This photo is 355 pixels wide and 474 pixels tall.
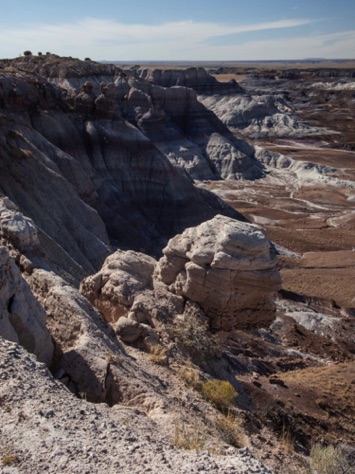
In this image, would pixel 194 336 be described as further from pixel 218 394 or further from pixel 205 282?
pixel 218 394

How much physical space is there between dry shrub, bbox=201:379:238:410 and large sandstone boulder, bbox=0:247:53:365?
11.7ft

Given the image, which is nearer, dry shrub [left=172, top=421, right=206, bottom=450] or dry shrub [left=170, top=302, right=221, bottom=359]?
dry shrub [left=172, top=421, right=206, bottom=450]

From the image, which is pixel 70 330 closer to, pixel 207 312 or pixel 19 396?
pixel 19 396

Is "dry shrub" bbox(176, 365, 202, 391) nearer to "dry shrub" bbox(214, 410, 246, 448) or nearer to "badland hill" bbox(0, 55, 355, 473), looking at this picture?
"badland hill" bbox(0, 55, 355, 473)

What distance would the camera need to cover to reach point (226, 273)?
13789 mm

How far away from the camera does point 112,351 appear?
32.8 ft

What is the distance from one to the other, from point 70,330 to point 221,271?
513 centimetres

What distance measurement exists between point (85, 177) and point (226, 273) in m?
18.3

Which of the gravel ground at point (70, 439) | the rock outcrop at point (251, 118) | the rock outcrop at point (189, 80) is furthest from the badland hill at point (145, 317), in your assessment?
the rock outcrop at point (189, 80)

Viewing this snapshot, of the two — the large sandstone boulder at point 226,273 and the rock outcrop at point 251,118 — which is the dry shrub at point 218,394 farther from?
the rock outcrop at point 251,118

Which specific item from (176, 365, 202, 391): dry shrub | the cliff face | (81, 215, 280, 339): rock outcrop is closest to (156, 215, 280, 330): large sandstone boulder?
(81, 215, 280, 339): rock outcrop

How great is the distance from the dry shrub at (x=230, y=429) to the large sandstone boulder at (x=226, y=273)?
395 centimetres

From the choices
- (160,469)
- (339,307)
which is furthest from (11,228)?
(339,307)

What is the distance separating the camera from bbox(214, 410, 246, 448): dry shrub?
9.00 meters
